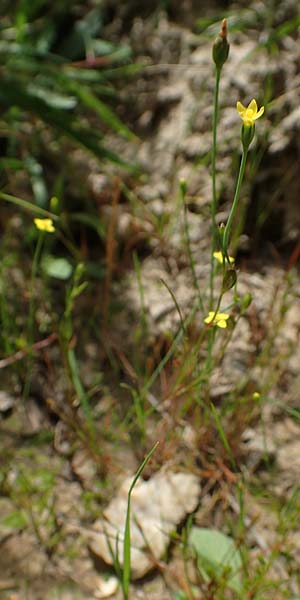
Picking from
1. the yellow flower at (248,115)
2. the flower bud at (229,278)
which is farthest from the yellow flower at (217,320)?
the yellow flower at (248,115)

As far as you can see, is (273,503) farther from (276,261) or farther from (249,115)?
(249,115)

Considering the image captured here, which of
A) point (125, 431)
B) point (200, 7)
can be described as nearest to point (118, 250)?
point (125, 431)

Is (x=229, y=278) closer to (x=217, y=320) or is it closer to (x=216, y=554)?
(x=217, y=320)

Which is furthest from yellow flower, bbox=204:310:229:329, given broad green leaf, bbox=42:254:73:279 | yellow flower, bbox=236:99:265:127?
broad green leaf, bbox=42:254:73:279

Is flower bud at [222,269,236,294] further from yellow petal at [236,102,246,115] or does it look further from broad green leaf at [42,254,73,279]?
broad green leaf at [42,254,73,279]

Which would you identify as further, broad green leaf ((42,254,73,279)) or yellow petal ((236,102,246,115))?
broad green leaf ((42,254,73,279))

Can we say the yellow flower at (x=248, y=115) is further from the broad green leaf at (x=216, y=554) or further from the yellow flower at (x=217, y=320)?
the broad green leaf at (x=216, y=554)

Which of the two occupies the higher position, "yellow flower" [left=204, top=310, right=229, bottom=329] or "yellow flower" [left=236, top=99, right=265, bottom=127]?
"yellow flower" [left=236, top=99, right=265, bottom=127]

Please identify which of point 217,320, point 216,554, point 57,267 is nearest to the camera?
point 217,320

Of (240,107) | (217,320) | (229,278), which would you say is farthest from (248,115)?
(217,320)
